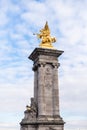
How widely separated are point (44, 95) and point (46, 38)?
670 cm

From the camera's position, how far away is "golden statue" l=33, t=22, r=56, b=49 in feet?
116

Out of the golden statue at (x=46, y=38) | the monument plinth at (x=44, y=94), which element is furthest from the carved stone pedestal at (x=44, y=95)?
the golden statue at (x=46, y=38)

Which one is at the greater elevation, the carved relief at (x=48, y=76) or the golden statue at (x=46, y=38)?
the golden statue at (x=46, y=38)

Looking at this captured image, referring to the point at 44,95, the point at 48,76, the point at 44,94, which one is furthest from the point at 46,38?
the point at 44,95

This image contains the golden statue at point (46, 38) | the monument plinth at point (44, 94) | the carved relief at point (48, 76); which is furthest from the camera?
the golden statue at point (46, 38)

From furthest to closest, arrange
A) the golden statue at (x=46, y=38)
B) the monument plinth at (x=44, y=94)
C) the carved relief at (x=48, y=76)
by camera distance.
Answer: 1. the golden statue at (x=46, y=38)
2. the carved relief at (x=48, y=76)
3. the monument plinth at (x=44, y=94)

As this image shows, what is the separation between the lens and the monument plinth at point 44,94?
32.2m

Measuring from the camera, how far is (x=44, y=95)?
33.4 metres

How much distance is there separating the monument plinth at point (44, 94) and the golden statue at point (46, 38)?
20 centimetres

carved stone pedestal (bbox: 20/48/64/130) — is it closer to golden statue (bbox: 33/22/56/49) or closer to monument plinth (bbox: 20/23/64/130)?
monument plinth (bbox: 20/23/64/130)

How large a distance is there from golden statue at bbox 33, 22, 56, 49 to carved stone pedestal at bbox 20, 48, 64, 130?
0.98 m

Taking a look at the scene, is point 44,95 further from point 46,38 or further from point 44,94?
point 46,38

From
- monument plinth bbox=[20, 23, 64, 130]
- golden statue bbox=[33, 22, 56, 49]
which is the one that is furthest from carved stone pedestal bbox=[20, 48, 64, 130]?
golden statue bbox=[33, 22, 56, 49]

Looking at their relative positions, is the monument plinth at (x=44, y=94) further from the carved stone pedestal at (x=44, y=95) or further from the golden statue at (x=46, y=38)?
the golden statue at (x=46, y=38)
